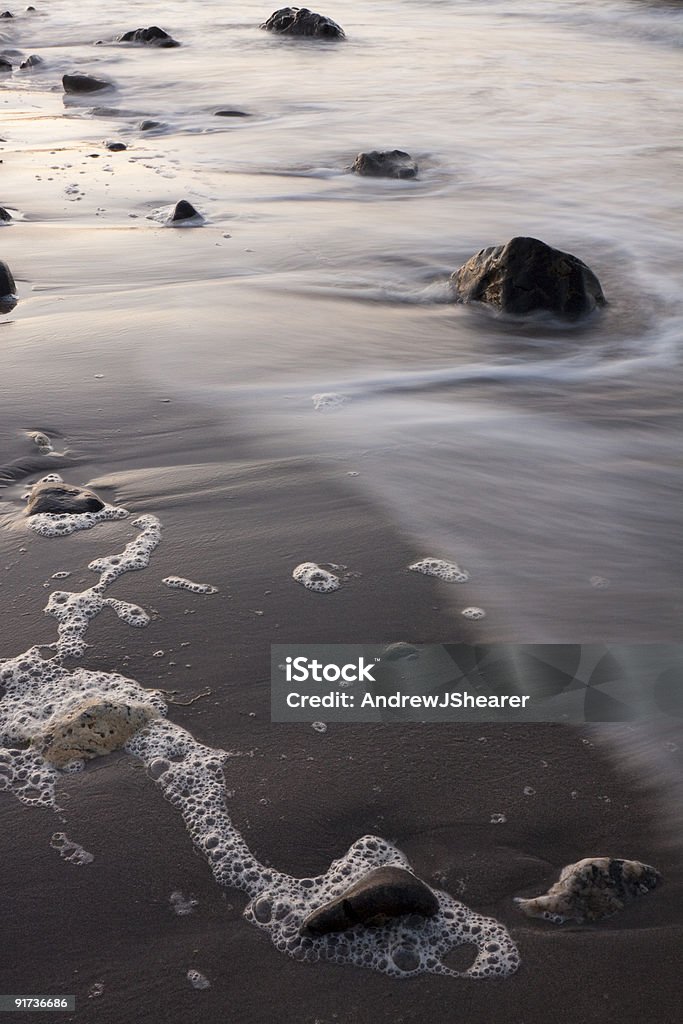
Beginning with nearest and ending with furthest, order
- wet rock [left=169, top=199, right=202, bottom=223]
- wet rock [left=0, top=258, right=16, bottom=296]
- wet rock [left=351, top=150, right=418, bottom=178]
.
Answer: wet rock [left=0, top=258, right=16, bottom=296] → wet rock [left=169, top=199, right=202, bottom=223] → wet rock [left=351, top=150, right=418, bottom=178]

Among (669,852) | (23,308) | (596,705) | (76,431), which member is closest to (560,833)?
(669,852)

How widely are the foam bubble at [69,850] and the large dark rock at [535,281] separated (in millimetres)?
3960

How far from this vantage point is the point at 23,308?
16.6ft

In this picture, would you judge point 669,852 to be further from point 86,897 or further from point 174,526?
point 174,526

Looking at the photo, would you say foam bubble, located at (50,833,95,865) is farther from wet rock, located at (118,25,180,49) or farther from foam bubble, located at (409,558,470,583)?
wet rock, located at (118,25,180,49)

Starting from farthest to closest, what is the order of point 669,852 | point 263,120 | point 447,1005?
1. point 263,120
2. point 669,852
3. point 447,1005

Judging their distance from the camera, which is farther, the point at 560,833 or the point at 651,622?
the point at 651,622

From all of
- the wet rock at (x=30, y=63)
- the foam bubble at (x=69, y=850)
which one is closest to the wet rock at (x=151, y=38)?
the wet rock at (x=30, y=63)

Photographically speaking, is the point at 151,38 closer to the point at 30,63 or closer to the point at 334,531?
the point at 30,63

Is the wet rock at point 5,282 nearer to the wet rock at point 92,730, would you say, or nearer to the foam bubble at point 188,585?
the foam bubble at point 188,585

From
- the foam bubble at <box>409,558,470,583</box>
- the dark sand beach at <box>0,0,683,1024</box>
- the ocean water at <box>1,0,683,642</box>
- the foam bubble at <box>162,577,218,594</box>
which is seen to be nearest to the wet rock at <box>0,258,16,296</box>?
the dark sand beach at <box>0,0,683,1024</box>

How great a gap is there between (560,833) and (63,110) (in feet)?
35.9

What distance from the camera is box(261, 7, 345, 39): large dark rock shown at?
16.5 m

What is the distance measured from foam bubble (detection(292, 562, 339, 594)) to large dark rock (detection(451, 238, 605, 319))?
282 cm
